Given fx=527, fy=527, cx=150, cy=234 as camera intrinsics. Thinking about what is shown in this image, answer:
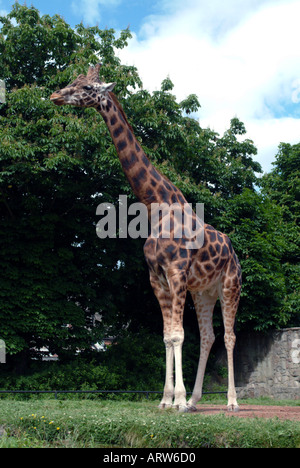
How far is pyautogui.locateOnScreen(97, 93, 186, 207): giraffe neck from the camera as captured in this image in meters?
9.32

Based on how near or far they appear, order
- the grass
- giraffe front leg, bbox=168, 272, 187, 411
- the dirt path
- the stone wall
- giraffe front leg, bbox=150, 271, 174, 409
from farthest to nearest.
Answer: the stone wall, giraffe front leg, bbox=150, 271, 174, 409, giraffe front leg, bbox=168, 272, 187, 411, the dirt path, the grass

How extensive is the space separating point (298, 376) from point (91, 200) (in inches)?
342

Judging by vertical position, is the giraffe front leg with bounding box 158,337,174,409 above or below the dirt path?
above

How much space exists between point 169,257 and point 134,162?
1.84m

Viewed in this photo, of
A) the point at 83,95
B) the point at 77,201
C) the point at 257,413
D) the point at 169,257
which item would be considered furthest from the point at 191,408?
the point at 77,201

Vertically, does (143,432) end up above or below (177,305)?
below

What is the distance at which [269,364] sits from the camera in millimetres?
17953

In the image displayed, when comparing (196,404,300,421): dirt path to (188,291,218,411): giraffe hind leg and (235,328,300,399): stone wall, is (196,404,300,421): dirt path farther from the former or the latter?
(235,328,300,399): stone wall

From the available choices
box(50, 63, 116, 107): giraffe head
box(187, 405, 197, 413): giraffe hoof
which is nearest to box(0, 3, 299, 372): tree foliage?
box(50, 63, 116, 107): giraffe head

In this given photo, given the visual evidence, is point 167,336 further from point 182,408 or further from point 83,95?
point 83,95

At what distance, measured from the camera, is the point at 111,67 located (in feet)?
51.4

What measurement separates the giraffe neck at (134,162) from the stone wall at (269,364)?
972 cm

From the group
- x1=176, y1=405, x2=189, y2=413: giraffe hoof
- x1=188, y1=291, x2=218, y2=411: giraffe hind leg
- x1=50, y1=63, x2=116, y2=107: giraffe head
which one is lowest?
x1=176, y1=405, x2=189, y2=413: giraffe hoof
